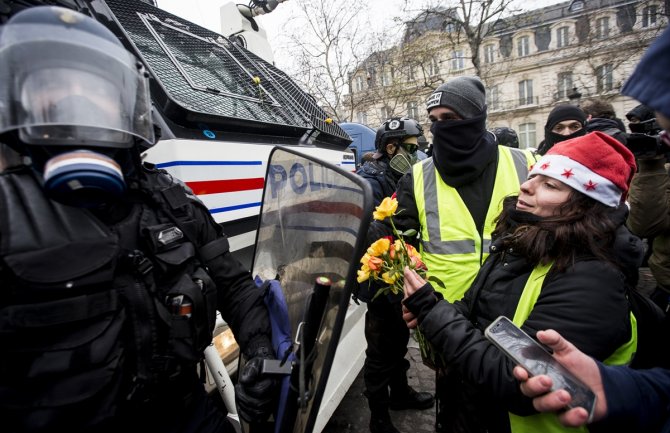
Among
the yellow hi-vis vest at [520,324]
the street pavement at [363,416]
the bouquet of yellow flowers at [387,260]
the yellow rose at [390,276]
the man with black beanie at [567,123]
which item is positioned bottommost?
the street pavement at [363,416]

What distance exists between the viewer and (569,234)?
1.11 metres

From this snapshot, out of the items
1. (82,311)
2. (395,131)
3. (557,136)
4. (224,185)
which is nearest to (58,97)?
(82,311)

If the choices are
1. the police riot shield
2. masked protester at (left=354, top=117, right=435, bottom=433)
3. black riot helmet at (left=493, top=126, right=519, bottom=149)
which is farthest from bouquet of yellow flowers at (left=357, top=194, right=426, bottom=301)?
black riot helmet at (left=493, top=126, right=519, bottom=149)

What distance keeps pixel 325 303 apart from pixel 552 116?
3195 millimetres

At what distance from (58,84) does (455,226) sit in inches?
Answer: 62.4

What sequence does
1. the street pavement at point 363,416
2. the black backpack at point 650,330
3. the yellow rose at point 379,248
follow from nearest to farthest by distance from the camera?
the black backpack at point 650,330 < the yellow rose at point 379,248 < the street pavement at point 363,416

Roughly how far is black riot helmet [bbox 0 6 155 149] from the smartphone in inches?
49.7

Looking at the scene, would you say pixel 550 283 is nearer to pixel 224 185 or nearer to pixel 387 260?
pixel 387 260

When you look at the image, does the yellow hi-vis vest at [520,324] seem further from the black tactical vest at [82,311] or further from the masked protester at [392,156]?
the masked protester at [392,156]

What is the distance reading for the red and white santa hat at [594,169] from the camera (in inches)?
46.4

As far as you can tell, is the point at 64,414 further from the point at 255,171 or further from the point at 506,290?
the point at 255,171

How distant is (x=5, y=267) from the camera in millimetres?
823

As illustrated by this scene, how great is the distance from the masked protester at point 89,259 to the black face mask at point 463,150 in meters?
1.24

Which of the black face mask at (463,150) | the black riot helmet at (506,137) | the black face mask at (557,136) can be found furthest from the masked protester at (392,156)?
the black riot helmet at (506,137)
